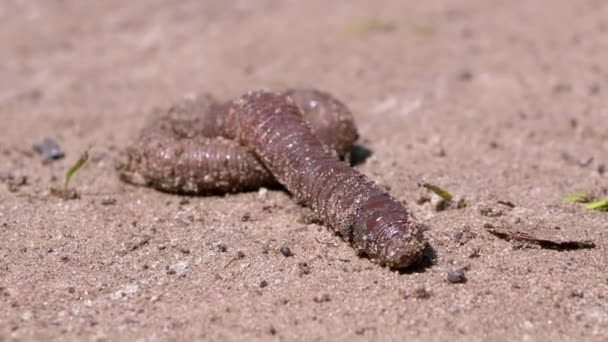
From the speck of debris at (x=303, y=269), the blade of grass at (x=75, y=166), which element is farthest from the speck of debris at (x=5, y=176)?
the speck of debris at (x=303, y=269)

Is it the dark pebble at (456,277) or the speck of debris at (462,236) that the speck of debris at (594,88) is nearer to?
the speck of debris at (462,236)

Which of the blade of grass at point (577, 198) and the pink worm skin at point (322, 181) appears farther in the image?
the blade of grass at point (577, 198)

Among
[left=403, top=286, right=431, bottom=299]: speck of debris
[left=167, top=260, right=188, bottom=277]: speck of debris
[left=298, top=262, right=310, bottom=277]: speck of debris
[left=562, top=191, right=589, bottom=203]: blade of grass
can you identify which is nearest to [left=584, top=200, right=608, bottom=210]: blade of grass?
[left=562, top=191, right=589, bottom=203]: blade of grass

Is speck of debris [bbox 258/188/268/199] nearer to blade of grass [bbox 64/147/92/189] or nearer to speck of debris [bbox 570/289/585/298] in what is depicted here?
blade of grass [bbox 64/147/92/189]

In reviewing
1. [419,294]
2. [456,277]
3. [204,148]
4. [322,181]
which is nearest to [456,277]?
[456,277]

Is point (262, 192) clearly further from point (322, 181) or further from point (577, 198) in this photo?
point (577, 198)

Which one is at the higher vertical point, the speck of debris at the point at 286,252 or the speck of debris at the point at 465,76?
the speck of debris at the point at 465,76

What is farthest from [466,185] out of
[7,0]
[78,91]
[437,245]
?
[7,0]
